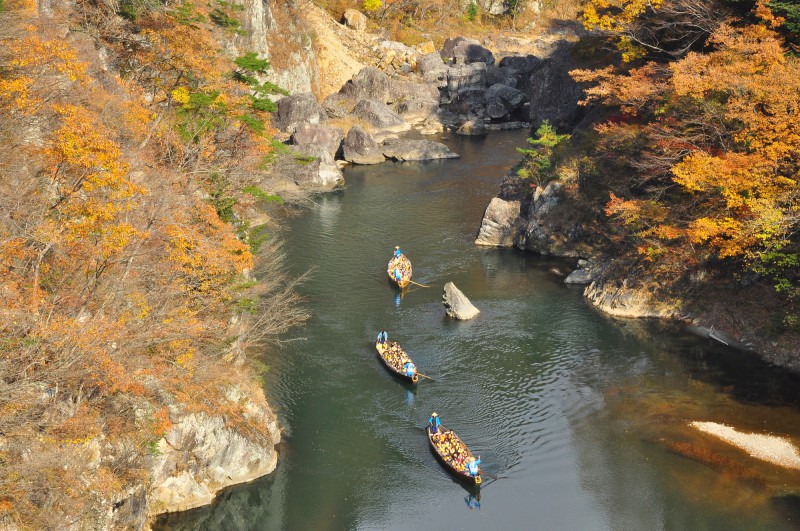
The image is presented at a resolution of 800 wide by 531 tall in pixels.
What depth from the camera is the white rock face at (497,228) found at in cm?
4716

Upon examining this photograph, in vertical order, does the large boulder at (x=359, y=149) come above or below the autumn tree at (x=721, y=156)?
below

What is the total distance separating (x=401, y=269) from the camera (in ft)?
135

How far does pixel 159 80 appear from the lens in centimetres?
3534

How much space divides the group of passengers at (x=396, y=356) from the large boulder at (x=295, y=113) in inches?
1587

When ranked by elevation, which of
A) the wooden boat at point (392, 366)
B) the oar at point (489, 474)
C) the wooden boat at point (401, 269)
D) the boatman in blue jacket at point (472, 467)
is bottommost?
the wooden boat at point (401, 269)

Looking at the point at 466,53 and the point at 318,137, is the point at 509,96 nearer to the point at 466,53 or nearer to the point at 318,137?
the point at 466,53

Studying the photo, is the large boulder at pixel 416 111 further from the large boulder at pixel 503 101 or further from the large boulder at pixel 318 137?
the large boulder at pixel 318 137

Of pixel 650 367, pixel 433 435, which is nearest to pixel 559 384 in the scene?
pixel 650 367

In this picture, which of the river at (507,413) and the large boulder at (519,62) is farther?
the large boulder at (519,62)

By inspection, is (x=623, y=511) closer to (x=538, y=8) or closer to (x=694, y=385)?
(x=694, y=385)

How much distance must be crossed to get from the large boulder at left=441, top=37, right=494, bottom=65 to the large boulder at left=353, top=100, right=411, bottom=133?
23.3 meters

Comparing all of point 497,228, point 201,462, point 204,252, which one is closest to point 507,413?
point 201,462

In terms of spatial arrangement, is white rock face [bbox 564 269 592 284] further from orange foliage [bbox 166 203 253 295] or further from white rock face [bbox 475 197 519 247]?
orange foliage [bbox 166 203 253 295]

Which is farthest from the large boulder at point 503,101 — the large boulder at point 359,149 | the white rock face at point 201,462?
the white rock face at point 201,462
